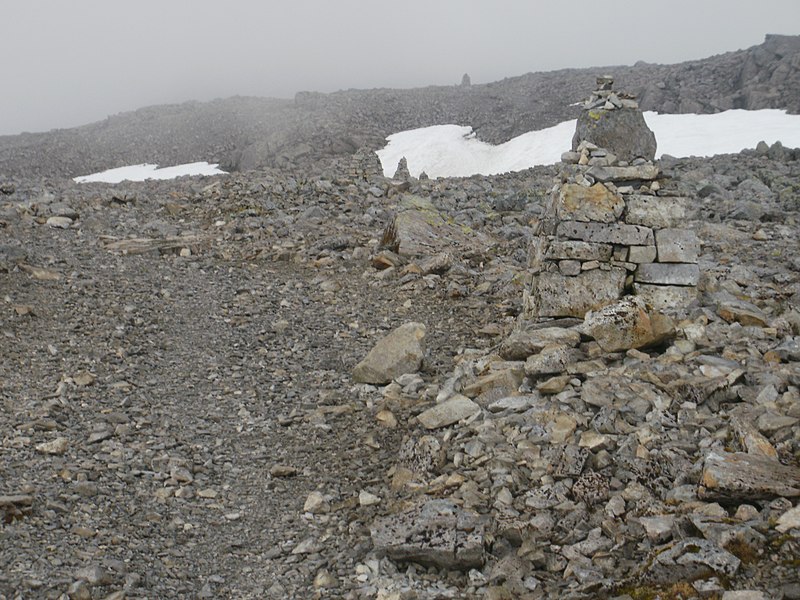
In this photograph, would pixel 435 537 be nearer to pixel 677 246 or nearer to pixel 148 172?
pixel 677 246

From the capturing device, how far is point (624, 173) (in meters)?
10.9

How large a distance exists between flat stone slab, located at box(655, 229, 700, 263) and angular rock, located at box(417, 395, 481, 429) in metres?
3.83

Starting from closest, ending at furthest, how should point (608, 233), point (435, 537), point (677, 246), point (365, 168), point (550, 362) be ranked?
point (435, 537), point (550, 362), point (677, 246), point (608, 233), point (365, 168)

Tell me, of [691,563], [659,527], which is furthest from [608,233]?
[691,563]

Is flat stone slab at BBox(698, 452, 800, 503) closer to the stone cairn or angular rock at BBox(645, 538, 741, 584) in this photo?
angular rock at BBox(645, 538, 741, 584)

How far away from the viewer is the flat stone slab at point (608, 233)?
35.0ft

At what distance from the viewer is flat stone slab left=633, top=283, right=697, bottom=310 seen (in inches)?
419

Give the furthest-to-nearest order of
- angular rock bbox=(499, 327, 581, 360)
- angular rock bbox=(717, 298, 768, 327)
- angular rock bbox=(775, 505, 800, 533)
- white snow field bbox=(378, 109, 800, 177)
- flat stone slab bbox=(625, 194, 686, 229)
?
white snow field bbox=(378, 109, 800, 177) → flat stone slab bbox=(625, 194, 686, 229) → angular rock bbox=(717, 298, 768, 327) → angular rock bbox=(499, 327, 581, 360) → angular rock bbox=(775, 505, 800, 533)

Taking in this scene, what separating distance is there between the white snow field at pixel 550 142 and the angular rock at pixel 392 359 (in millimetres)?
23437

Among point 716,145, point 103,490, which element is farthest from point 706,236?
point 716,145

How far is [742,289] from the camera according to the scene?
1245 centimetres

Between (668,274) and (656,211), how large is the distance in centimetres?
96

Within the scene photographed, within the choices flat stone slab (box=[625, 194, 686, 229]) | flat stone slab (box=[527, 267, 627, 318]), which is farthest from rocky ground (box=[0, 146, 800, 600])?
flat stone slab (box=[527, 267, 627, 318])

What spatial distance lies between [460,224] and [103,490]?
41.6ft
